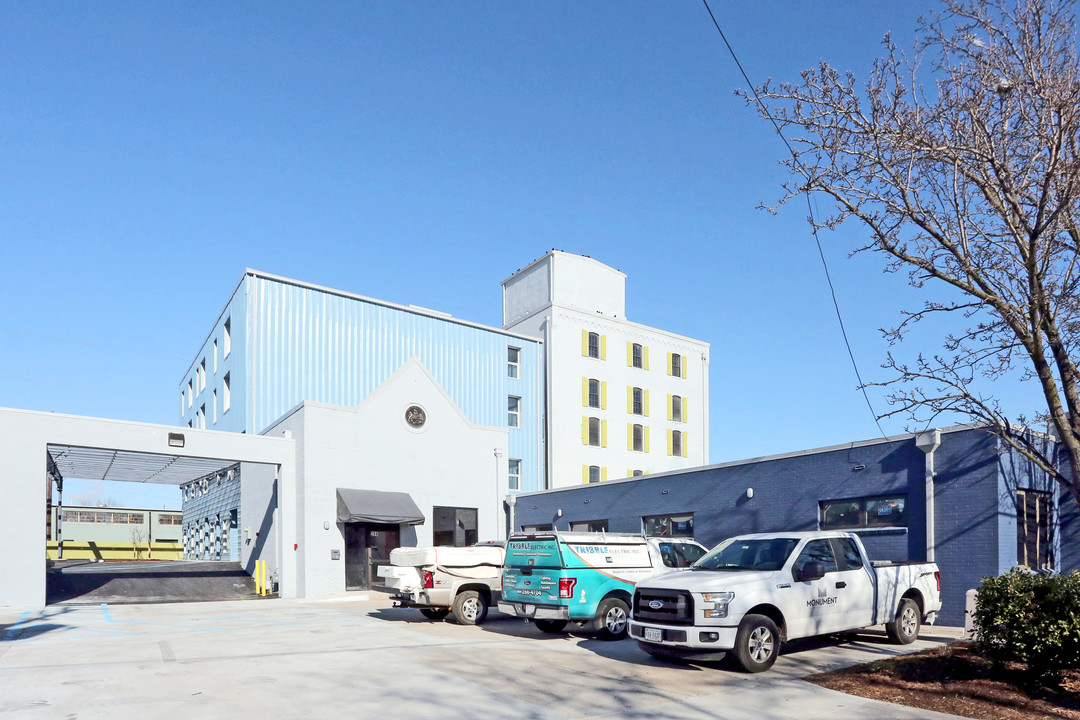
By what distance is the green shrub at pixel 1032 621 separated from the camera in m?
9.07

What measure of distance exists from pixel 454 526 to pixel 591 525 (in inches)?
223

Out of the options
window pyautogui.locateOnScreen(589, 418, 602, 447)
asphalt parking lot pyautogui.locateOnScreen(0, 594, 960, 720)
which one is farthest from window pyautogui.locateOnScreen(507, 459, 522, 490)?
asphalt parking lot pyautogui.locateOnScreen(0, 594, 960, 720)

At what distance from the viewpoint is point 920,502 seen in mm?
17562

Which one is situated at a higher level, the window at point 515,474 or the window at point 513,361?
the window at point 513,361

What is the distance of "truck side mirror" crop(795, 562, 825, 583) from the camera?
12.2 m

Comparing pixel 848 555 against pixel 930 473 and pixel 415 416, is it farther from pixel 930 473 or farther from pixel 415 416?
pixel 415 416

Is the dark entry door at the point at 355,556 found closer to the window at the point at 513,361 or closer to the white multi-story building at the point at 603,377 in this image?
the white multi-story building at the point at 603,377

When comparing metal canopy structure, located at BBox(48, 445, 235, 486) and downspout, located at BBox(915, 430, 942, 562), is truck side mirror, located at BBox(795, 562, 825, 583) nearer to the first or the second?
downspout, located at BBox(915, 430, 942, 562)

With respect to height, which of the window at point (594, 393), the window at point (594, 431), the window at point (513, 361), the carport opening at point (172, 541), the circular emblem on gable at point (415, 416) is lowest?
the carport opening at point (172, 541)

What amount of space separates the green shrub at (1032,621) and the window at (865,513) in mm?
8169

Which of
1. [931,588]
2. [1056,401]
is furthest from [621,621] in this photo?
[1056,401]

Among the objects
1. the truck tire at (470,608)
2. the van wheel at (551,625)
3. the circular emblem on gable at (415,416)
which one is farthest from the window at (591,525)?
the van wheel at (551,625)

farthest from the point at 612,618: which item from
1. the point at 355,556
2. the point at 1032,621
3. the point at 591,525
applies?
the point at 355,556

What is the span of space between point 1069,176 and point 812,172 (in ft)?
8.61
